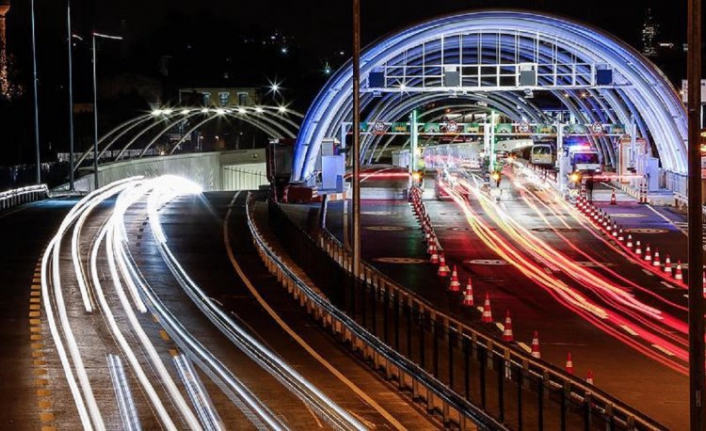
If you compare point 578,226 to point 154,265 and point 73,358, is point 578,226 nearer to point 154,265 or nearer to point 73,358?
point 154,265

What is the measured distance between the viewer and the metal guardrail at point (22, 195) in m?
55.4

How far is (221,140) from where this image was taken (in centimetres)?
14312

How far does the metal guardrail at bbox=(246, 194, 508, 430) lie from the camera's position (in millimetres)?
15070

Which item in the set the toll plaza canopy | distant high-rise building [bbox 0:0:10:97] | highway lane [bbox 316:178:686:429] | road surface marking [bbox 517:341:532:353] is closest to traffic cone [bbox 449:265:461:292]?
highway lane [bbox 316:178:686:429]

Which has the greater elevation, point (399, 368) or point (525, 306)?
point (399, 368)

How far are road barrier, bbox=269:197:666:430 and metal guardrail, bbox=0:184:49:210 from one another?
29827 mm

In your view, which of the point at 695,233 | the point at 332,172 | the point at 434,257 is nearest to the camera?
the point at 695,233

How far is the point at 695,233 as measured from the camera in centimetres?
1132

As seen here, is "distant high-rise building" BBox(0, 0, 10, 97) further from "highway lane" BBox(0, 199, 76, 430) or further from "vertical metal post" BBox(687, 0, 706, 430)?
"vertical metal post" BBox(687, 0, 706, 430)

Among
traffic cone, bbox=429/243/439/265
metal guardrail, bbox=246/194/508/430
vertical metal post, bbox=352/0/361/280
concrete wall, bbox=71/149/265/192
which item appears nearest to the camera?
metal guardrail, bbox=246/194/508/430

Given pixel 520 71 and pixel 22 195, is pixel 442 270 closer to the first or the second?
pixel 22 195

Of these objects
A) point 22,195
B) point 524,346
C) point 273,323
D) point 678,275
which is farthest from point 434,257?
point 22,195

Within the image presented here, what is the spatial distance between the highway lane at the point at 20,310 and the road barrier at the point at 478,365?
5003mm

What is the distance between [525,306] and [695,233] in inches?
723
